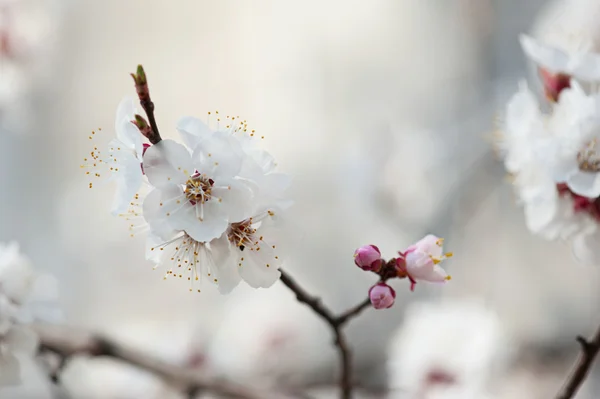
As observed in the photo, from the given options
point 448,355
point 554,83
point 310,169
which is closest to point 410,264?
point 554,83

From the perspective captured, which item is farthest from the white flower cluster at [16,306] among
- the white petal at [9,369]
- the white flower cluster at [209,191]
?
the white flower cluster at [209,191]

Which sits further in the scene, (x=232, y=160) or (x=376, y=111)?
(x=376, y=111)

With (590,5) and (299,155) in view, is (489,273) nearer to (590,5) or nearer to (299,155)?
(299,155)

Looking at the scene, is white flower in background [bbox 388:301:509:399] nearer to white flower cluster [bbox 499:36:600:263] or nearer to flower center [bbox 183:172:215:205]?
white flower cluster [bbox 499:36:600:263]

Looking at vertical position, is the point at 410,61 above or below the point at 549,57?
above

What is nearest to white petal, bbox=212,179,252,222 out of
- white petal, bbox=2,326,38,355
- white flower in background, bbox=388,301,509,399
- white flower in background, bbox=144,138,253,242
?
white flower in background, bbox=144,138,253,242

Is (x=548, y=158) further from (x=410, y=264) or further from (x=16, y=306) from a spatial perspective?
(x=16, y=306)

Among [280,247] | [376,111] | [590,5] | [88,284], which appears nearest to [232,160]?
[280,247]

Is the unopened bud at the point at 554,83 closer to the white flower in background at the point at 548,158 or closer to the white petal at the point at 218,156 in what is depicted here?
the white flower in background at the point at 548,158
